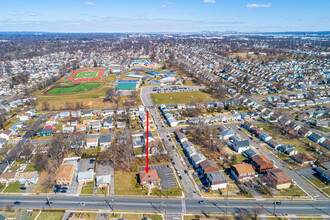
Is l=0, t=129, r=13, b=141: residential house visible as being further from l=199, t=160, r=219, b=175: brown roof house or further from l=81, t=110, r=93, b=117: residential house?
l=199, t=160, r=219, b=175: brown roof house

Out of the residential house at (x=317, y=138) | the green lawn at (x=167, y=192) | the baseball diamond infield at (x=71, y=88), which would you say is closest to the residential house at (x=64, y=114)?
the baseball diamond infield at (x=71, y=88)

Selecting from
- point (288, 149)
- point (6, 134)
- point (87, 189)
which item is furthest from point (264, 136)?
point (6, 134)

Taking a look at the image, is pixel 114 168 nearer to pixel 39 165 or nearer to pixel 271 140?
pixel 39 165

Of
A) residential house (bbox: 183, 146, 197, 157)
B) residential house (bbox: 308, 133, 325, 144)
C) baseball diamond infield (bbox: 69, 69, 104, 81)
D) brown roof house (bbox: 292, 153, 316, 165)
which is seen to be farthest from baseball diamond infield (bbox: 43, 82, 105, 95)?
residential house (bbox: 308, 133, 325, 144)

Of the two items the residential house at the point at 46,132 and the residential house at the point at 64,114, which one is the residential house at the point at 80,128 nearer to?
the residential house at the point at 46,132

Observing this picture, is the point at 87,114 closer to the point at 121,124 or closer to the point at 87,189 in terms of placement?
the point at 121,124

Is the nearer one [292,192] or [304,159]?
[292,192]
